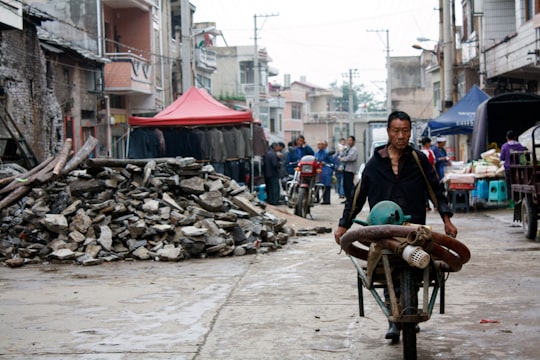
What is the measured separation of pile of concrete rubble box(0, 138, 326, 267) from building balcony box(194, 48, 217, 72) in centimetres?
4079

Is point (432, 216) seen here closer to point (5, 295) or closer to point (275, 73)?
point (5, 295)

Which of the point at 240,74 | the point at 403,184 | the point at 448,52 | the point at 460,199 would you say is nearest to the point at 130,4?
the point at 448,52

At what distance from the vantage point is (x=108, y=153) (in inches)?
1458

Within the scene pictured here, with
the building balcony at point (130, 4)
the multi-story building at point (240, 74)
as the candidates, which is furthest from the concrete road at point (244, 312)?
the multi-story building at point (240, 74)

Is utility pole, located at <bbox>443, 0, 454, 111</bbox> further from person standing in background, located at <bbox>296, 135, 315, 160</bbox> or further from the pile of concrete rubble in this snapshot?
the pile of concrete rubble

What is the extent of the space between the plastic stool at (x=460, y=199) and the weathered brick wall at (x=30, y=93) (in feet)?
45.5

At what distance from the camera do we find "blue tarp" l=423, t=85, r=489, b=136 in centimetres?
2505

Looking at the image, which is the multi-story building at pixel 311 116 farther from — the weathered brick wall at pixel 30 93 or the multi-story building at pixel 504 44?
the weathered brick wall at pixel 30 93

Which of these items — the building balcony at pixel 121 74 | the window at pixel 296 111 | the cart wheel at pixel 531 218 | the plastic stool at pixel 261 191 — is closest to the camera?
the cart wheel at pixel 531 218

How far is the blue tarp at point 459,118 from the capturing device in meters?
25.0

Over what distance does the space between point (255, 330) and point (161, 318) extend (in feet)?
3.25

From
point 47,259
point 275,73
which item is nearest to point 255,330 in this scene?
point 47,259

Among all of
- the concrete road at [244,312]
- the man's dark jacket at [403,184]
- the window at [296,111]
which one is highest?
the window at [296,111]

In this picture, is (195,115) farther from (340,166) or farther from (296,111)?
(296,111)
